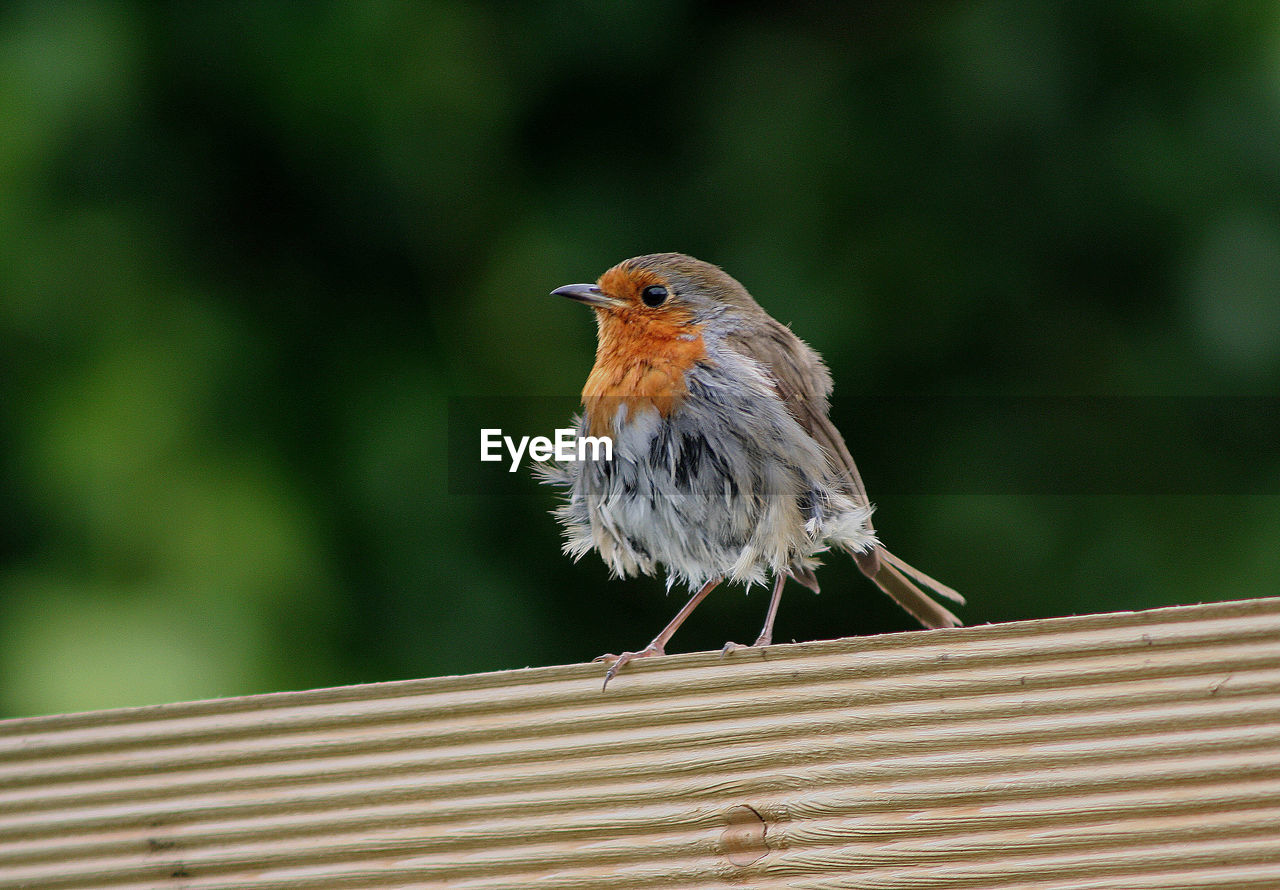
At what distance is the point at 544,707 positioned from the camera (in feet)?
5.27

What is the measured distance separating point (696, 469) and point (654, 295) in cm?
52

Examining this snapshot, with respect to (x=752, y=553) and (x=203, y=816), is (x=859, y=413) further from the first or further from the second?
(x=203, y=816)

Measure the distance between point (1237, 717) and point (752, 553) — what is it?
4.65 feet

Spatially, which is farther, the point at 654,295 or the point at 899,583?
the point at 654,295

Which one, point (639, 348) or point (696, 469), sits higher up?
point (639, 348)

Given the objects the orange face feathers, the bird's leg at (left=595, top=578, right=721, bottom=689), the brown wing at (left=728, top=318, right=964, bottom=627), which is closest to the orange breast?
the orange face feathers

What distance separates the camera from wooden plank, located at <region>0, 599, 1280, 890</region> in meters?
1.33

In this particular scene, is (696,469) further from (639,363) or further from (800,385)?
(800,385)

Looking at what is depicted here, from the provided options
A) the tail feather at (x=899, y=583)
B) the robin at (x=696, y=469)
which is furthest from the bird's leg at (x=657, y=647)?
the tail feather at (x=899, y=583)

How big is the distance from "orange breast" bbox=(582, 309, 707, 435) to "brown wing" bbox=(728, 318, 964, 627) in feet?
0.53

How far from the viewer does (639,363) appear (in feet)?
9.39

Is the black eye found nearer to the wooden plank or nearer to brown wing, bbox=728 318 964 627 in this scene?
brown wing, bbox=728 318 964 627

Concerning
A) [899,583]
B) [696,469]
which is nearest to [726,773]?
[696,469]

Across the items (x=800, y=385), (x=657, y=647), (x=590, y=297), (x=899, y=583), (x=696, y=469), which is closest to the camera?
(x=657, y=647)
